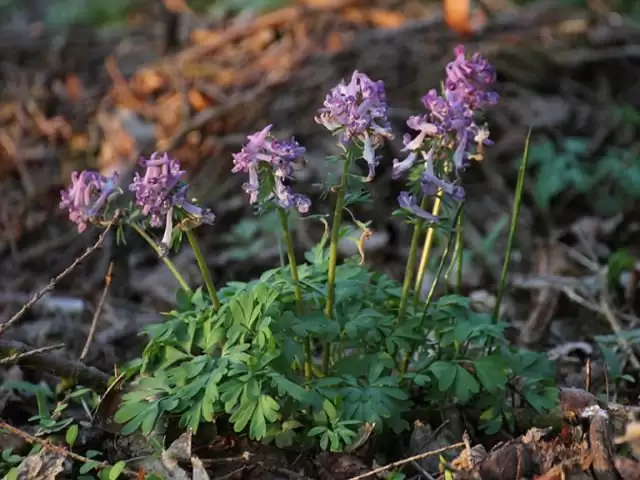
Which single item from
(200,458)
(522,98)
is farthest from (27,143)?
(200,458)

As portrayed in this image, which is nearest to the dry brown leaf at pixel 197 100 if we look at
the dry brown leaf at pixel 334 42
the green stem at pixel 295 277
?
the dry brown leaf at pixel 334 42

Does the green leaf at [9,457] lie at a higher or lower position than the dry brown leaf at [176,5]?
higher

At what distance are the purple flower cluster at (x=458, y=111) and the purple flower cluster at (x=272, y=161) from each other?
0.27 metres

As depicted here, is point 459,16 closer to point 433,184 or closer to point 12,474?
point 433,184

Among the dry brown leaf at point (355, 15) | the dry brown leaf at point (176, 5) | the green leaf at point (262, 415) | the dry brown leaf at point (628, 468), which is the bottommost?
the dry brown leaf at point (176, 5)

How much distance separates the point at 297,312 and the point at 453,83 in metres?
0.67

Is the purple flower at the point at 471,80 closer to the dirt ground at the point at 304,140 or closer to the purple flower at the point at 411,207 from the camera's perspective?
the purple flower at the point at 411,207

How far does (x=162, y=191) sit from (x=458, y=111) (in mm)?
707

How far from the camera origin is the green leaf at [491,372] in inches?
83.3

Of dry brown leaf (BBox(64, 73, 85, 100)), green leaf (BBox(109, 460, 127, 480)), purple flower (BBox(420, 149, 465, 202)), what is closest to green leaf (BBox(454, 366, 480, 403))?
purple flower (BBox(420, 149, 465, 202))

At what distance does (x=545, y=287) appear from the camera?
3537mm

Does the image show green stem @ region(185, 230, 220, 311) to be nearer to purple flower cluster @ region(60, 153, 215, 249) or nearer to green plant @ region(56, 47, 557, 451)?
green plant @ region(56, 47, 557, 451)

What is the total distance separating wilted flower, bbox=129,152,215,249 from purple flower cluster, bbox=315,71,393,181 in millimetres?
344

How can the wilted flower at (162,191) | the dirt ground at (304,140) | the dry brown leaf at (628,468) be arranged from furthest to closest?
1. the dirt ground at (304,140)
2. the wilted flower at (162,191)
3. the dry brown leaf at (628,468)
